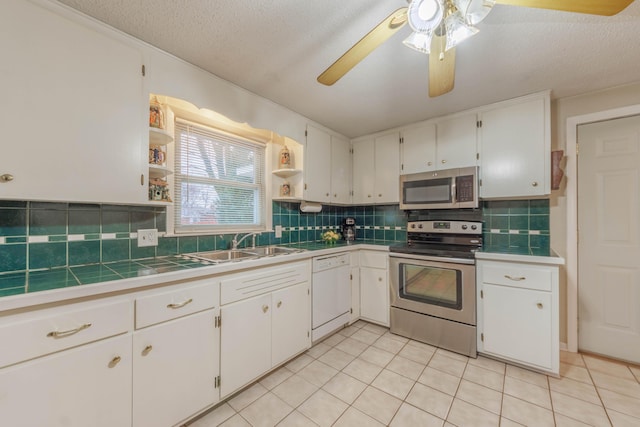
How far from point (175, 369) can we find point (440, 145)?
2865mm

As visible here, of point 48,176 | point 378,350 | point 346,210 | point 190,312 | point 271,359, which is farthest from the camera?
point 346,210

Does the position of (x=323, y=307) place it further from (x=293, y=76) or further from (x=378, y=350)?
(x=293, y=76)

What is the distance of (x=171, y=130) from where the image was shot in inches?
77.4

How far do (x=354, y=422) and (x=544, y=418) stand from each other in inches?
44.5

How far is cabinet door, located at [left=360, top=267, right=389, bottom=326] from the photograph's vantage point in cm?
270

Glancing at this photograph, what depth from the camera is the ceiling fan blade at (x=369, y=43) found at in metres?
1.02

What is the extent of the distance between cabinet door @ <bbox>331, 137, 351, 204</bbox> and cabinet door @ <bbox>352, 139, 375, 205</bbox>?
0.26 feet

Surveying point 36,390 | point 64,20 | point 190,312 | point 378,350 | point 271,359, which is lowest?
point 378,350

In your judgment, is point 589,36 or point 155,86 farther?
point 155,86

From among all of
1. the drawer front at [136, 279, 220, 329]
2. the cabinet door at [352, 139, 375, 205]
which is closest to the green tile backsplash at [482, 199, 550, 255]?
the cabinet door at [352, 139, 375, 205]

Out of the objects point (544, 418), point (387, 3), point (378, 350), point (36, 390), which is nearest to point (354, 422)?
point (378, 350)

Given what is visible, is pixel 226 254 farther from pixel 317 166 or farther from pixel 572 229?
pixel 572 229

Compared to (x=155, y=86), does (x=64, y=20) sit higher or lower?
higher

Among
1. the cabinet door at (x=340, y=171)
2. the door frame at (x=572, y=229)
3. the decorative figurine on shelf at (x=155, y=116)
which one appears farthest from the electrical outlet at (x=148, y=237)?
the door frame at (x=572, y=229)
